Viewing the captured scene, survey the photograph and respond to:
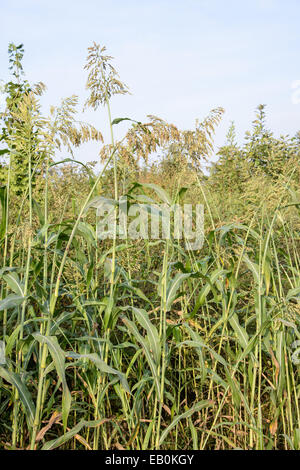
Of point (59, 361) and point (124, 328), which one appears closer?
point (59, 361)

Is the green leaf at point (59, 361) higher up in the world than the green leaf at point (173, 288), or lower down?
lower down

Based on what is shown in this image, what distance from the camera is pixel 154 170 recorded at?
3773 millimetres

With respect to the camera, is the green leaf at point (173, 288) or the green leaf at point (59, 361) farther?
the green leaf at point (173, 288)

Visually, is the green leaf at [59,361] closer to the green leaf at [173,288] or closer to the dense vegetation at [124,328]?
the dense vegetation at [124,328]

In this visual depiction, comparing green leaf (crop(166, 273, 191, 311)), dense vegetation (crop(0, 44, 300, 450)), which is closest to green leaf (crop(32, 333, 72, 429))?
dense vegetation (crop(0, 44, 300, 450))

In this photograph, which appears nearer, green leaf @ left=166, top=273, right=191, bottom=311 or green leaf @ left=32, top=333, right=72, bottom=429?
green leaf @ left=32, top=333, right=72, bottom=429

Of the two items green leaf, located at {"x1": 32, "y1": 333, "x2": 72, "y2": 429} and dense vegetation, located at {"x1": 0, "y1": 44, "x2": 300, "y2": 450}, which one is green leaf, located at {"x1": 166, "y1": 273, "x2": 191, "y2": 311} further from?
green leaf, located at {"x1": 32, "y1": 333, "x2": 72, "y2": 429}

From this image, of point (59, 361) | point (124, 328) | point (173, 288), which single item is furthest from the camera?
point (124, 328)

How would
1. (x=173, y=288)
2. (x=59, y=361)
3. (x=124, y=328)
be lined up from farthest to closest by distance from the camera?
(x=124, y=328), (x=173, y=288), (x=59, y=361)

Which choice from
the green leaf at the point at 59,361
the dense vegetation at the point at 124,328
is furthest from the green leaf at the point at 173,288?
the green leaf at the point at 59,361

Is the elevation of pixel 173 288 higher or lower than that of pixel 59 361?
higher

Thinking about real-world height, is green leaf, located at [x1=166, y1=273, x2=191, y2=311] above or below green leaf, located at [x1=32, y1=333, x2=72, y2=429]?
above

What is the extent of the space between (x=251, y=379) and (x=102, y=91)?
1.51 meters
